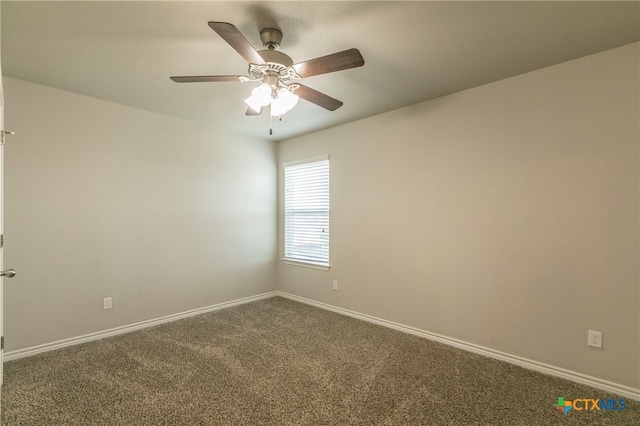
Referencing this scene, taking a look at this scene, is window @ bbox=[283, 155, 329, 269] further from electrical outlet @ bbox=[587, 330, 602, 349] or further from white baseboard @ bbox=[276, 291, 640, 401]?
electrical outlet @ bbox=[587, 330, 602, 349]

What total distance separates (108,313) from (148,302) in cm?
37

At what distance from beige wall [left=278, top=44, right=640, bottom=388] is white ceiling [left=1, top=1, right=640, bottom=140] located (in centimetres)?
31

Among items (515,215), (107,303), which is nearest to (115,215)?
(107,303)

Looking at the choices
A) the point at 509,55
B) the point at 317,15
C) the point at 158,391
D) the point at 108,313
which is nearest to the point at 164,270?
the point at 108,313

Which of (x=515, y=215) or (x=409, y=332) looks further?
(x=409, y=332)

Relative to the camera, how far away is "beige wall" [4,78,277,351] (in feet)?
8.61

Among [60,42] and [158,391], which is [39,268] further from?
[60,42]

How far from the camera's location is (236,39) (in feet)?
5.02

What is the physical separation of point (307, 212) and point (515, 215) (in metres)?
2.49

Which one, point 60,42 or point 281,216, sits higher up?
point 60,42

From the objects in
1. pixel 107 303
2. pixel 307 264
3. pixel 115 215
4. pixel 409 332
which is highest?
pixel 115 215

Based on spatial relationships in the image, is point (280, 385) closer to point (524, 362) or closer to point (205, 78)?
point (524, 362)

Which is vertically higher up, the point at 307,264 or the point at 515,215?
the point at 515,215

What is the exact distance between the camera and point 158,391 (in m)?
2.09
